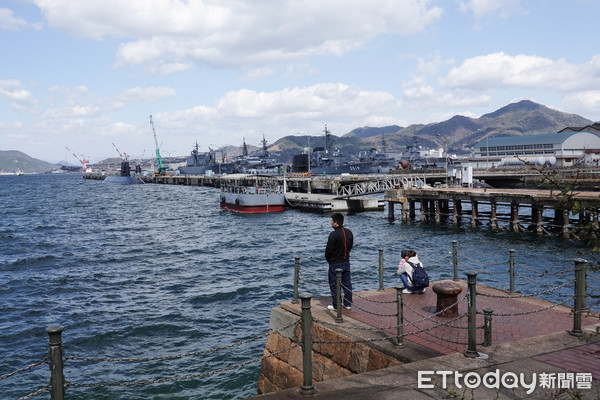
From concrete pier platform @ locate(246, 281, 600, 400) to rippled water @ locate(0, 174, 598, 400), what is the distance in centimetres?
248

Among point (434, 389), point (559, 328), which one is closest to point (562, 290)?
point (559, 328)

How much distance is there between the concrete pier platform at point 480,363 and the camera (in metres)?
6.06

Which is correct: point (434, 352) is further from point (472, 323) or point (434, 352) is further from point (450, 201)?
point (450, 201)

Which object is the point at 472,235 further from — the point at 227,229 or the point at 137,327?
the point at 137,327

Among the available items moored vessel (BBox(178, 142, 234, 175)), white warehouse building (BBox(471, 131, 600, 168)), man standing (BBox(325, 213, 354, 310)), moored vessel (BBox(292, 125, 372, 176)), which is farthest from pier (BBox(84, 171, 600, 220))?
moored vessel (BBox(178, 142, 234, 175))

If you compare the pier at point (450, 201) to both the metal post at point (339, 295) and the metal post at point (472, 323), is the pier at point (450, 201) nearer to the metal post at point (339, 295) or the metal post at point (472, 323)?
the metal post at point (472, 323)

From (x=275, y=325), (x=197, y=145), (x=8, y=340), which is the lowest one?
(x=8, y=340)

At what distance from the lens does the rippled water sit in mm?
13180

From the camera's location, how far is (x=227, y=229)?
42.1 meters

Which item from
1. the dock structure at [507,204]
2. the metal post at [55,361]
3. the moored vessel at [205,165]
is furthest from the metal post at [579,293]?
the moored vessel at [205,165]

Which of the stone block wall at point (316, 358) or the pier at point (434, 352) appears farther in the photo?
the stone block wall at point (316, 358)

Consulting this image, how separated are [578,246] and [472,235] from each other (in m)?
7.81

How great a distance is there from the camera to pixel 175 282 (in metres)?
22.5

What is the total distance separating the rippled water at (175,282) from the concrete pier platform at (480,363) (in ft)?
8.13
